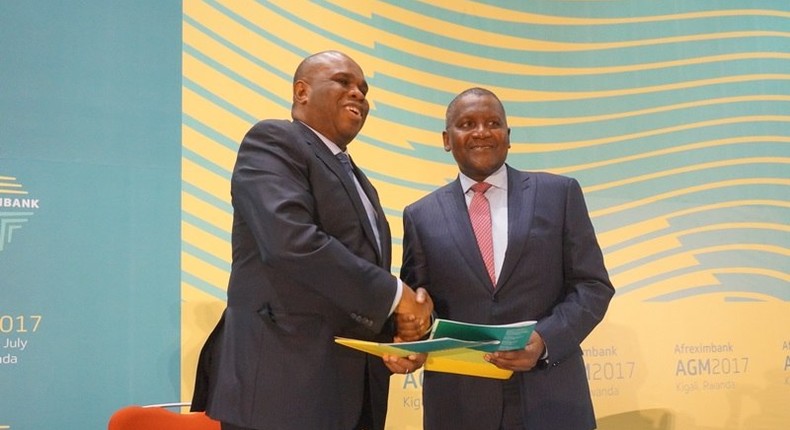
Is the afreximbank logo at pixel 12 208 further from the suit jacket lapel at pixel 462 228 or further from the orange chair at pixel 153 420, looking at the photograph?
the suit jacket lapel at pixel 462 228

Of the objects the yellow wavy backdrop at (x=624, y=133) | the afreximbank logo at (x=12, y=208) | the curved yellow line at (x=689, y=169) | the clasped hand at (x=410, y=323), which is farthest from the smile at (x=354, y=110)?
the curved yellow line at (x=689, y=169)

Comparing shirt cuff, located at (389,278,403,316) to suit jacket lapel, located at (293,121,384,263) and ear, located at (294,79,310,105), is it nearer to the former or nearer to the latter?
suit jacket lapel, located at (293,121,384,263)

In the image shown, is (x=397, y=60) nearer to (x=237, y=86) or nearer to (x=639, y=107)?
(x=237, y=86)

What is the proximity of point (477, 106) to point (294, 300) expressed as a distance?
3.88 feet

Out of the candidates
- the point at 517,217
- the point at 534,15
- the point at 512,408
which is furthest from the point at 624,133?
the point at 512,408

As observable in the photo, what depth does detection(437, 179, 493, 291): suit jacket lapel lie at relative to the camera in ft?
8.93

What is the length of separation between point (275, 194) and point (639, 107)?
10.5 ft

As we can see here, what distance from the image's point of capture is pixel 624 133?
468 centimetres

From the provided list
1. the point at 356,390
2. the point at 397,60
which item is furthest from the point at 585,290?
the point at 397,60

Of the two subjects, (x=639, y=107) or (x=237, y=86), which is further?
(x=639, y=107)

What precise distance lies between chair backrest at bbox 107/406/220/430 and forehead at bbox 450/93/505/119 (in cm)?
155

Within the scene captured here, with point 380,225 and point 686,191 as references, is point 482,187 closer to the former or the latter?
point 380,225

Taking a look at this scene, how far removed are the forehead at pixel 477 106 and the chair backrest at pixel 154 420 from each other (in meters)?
1.55

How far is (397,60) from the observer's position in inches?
165
